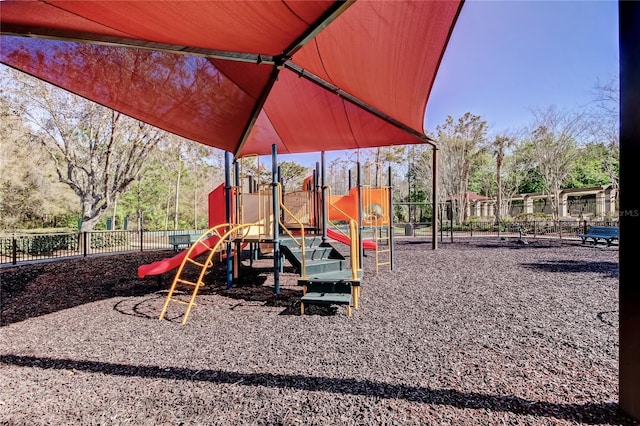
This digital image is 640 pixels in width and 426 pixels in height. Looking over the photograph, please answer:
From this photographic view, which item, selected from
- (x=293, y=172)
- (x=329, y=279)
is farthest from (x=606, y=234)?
(x=293, y=172)

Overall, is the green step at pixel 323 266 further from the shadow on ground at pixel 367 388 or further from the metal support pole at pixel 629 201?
the metal support pole at pixel 629 201

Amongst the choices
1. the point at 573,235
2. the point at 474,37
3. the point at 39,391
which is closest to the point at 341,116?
the point at 474,37

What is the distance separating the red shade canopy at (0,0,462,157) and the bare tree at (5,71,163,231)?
26.4 ft

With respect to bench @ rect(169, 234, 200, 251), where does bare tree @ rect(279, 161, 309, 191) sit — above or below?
above

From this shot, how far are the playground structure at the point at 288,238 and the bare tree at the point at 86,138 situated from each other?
20.0 feet

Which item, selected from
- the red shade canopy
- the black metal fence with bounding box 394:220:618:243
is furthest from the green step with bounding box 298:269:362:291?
the black metal fence with bounding box 394:220:618:243

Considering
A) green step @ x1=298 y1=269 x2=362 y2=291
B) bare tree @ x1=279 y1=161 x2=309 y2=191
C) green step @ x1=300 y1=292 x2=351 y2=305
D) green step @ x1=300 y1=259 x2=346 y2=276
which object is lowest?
green step @ x1=300 y1=292 x2=351 y2=305

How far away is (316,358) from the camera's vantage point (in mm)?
3074

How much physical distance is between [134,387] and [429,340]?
2991 millimetres

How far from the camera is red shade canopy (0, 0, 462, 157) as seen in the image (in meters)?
2.73

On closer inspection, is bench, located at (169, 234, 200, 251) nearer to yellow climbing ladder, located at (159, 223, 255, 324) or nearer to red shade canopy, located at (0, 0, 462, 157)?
yellow climbing ladder, located at (159, 223, 255, 324)

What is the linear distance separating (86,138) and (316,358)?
1549 cm

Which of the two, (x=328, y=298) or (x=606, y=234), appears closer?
(x=328, y=298)

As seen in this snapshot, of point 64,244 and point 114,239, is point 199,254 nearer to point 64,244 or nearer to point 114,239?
point 64,244
